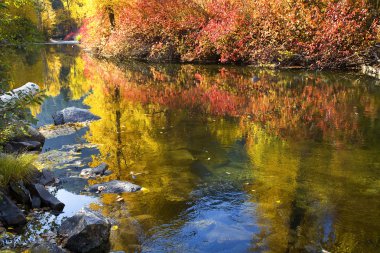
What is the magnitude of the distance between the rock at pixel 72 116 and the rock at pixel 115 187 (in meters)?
4.48

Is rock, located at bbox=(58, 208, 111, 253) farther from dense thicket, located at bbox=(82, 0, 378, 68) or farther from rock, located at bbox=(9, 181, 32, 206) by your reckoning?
dense thicket, located at bbox=(82, 0, 378, 68)

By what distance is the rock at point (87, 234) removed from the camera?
4098 millimetres

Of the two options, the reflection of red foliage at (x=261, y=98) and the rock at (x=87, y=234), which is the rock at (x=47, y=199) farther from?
the reflection of red foliage at (x=261, y=98)

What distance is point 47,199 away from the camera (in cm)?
515

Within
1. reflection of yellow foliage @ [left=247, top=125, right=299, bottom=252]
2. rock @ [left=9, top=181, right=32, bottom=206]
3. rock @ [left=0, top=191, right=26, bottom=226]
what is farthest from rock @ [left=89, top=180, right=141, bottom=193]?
reflection of yellow foliage @ [left=247, top=125, right=299, bottom=252]

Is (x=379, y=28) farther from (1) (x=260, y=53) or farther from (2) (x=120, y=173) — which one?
(2) (x=120, y=173)

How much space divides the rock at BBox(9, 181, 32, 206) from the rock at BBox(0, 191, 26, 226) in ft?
1.49

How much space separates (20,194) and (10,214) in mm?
557

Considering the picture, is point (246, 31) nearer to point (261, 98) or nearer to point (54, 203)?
point (261, 98)

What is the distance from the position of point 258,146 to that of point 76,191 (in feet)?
11.7

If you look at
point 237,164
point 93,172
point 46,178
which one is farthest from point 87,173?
point 237,164

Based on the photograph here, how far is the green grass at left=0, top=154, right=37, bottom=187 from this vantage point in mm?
5148

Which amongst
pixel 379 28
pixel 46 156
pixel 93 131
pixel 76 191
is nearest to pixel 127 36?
pixel 379 28

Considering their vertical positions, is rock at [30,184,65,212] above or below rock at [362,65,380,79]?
below
